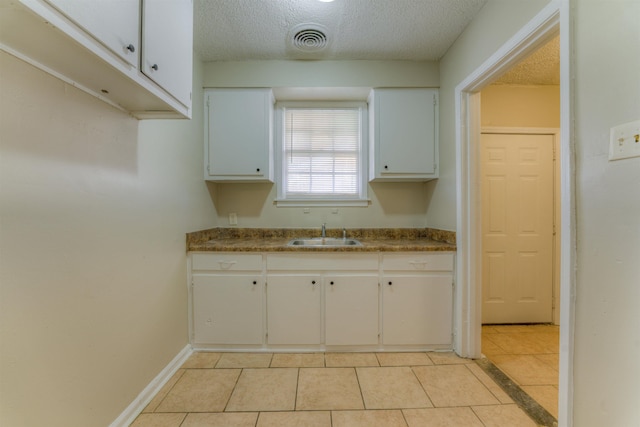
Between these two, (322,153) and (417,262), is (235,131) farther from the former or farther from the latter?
(417,262)

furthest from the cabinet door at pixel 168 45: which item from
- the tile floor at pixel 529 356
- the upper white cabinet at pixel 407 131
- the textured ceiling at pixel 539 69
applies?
the tile floor at pixel 529 356

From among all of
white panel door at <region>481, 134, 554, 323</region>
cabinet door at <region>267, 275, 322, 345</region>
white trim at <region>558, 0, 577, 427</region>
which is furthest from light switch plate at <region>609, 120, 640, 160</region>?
white panel door at <region>481, 134, 554, 323</region>

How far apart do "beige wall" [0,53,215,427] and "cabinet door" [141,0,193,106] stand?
337mm

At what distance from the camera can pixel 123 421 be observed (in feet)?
4.52

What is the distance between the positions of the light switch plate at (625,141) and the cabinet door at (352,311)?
151cm

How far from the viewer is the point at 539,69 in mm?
2414

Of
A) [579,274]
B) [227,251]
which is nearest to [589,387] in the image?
[579,274]

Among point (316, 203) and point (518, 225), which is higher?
point (316, 203)

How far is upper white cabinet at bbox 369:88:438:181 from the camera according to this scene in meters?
2.43

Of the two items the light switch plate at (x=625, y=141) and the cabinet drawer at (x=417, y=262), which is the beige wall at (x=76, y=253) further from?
the light switch plate at (x=625, y=141)

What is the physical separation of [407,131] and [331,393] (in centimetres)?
217

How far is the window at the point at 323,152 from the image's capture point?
279cm

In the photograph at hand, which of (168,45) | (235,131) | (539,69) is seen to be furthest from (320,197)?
(539,69)

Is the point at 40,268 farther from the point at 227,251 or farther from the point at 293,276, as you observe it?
the point at 293,276
